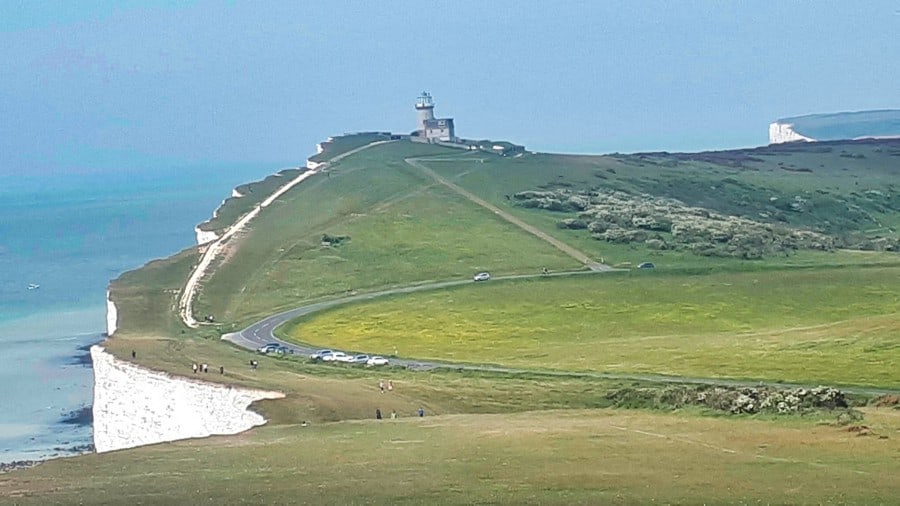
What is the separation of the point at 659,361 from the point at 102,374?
26.7 meters

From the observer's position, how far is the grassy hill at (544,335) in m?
33.4

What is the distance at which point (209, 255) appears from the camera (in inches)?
4186

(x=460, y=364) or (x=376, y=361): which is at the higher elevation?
(x=376, y=361)

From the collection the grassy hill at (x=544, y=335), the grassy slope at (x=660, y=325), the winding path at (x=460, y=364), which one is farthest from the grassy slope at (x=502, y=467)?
the grassy slope at (x=660, y=325)

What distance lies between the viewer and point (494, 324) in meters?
79.2

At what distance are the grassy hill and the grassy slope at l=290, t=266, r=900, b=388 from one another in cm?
28

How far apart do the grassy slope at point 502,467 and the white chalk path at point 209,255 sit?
42.8m

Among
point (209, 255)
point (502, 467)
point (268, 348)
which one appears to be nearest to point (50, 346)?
point (209, 255)

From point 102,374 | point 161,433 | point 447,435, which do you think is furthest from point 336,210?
point 447,435

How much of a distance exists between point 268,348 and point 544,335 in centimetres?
1516

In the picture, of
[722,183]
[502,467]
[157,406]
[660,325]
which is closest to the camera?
[502,467]

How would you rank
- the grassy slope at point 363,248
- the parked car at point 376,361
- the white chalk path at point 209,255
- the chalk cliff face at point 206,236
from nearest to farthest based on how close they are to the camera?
the parked car at point 376,361 < the white chalk path at point 209,255 < the grassy slope at point 363,248 < the chalk cliff face at point 206,236

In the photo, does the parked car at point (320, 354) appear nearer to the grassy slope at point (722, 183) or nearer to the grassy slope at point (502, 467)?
the grassy slope at point (502, 467)

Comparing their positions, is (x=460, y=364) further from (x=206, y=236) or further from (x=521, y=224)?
(x=206, y=236)
